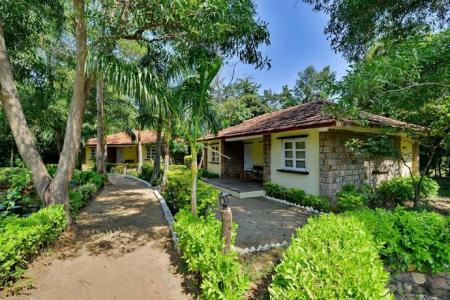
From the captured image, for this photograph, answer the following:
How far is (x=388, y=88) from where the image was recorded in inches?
215

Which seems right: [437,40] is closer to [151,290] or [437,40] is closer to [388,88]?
[388,88]

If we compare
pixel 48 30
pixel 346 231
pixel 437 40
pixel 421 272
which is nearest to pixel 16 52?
pixel 48 30

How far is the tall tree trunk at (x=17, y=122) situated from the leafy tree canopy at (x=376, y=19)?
8515 mm

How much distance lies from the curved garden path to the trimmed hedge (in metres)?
4.70

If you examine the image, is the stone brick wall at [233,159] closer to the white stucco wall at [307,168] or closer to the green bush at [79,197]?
the white stucco wall at [307,168]

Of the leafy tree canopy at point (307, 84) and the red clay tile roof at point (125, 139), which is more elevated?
the leafy tree canopy at point (307, 84)

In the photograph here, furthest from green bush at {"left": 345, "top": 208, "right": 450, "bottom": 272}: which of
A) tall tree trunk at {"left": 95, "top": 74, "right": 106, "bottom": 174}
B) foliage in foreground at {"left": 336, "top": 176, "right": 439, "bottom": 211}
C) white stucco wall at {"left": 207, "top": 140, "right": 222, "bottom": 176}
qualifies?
tall tree trunk at {"left": 95, "top": 74, "right": 106, "bottom": 174}

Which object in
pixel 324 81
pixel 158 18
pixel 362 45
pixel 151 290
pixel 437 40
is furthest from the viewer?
pixel 362 45

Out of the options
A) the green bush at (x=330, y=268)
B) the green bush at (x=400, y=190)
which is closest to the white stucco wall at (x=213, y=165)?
the green bush at (x=400, y=190)

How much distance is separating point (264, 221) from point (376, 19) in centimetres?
673

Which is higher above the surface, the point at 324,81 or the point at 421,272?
the point at 324,81

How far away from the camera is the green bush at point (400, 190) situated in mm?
9336

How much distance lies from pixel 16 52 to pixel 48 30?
1.27 metres

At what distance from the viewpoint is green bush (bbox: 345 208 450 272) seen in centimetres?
386
